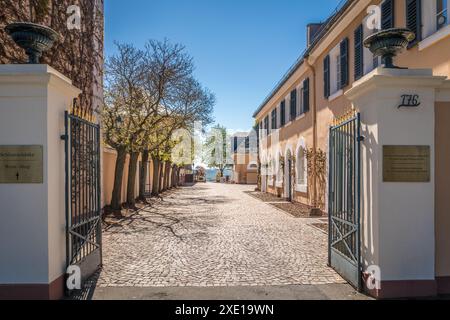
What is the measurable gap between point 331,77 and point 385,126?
28.2ft

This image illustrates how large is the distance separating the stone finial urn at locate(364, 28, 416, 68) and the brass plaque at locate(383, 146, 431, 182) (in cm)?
115

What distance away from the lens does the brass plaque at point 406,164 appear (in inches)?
178

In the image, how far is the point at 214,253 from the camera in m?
7.02

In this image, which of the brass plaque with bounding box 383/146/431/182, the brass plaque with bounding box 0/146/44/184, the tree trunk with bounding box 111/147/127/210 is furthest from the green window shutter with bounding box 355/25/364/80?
the brass plaque with bounding box 0/146/44/184

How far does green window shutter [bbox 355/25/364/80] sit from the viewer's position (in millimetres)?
9905

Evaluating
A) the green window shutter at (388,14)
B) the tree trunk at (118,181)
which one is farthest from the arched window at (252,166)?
the green window shutter at (388,14)

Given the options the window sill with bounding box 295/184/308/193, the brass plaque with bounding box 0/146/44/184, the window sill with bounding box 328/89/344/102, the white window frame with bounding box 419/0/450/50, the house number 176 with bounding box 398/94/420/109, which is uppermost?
the white window frame with bounding box 419/0/450/50

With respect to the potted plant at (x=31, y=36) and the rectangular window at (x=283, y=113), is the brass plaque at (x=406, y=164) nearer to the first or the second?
the potted plant at (x=31, y=36)

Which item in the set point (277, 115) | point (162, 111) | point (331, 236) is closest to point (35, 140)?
point (331, 236)

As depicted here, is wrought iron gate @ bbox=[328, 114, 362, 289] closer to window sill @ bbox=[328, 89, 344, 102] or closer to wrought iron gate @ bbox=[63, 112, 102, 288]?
wrought iron gate @ bbox=[63, 112, 102, 288]

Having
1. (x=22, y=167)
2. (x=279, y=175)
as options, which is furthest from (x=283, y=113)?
(x=22, y=167)

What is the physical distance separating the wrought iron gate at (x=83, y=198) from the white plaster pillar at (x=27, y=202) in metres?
0.39

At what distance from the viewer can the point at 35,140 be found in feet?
14.1
